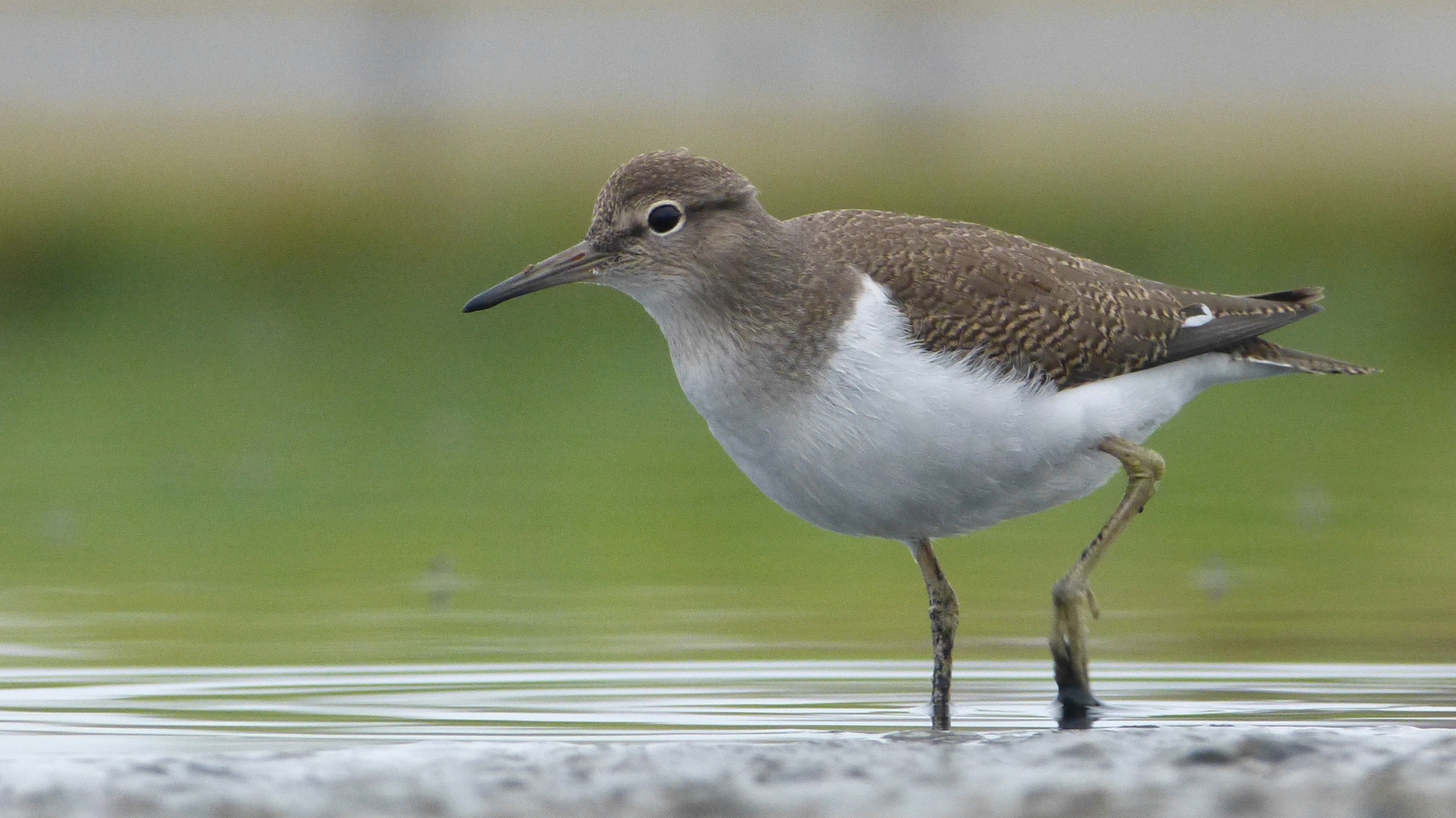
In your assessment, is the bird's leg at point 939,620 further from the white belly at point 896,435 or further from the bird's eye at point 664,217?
the bird's eye at point 664,217

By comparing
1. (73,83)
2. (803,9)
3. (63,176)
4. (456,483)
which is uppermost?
(803,9)

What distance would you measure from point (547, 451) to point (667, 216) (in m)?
7.91

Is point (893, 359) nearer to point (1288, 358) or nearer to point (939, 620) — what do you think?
point (939, 620)

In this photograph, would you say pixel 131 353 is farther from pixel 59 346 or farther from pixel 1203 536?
pixel 1203 536

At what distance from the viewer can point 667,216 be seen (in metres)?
7.94

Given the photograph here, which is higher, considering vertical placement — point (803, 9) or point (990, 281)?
point (803, 9)

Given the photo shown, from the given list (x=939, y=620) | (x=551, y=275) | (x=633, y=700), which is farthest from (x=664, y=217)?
(x=939, y=620)

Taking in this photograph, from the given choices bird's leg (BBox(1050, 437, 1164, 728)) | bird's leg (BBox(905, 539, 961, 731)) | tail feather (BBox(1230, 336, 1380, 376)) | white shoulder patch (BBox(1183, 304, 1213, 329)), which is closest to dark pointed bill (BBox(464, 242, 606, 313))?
bird's leg (BBox(905, 539, 961, 731))

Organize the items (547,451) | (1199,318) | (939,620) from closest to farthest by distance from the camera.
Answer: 1. (939,620)
2. (1199,318)
3. (547,451)

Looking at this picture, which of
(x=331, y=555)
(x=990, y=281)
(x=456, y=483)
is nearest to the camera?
(x=990, y=281)

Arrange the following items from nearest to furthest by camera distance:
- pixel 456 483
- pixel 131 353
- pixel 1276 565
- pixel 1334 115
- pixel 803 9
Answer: pixel 1276 565
pixel 456 483
pixel 131 353
pixel 1334 115
pixel 803 9

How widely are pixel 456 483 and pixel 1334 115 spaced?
1724 inches

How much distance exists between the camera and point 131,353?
20.9m

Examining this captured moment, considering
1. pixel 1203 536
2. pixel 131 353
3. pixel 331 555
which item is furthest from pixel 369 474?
pixel 131 353
